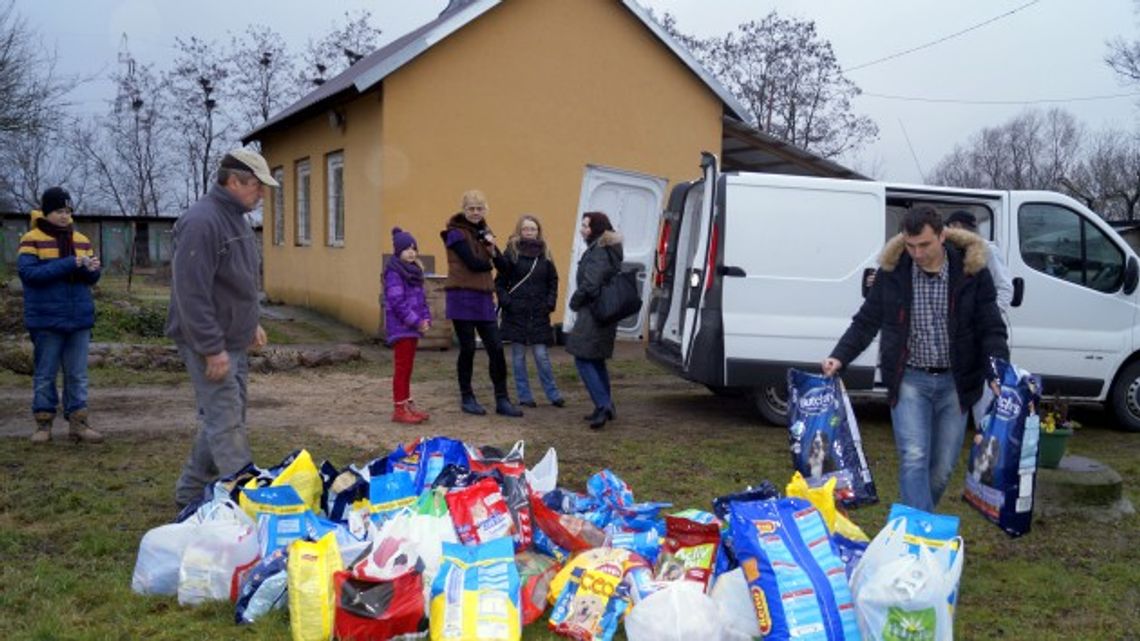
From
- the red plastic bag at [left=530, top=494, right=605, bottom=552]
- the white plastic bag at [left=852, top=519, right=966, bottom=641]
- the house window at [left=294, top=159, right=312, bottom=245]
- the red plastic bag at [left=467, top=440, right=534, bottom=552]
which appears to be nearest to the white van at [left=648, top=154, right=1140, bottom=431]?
the red plastic bag at [left=467, top=440, right=534, bottom=552]

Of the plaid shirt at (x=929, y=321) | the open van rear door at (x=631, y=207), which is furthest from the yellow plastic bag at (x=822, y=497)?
the open van rear door at (x=631, y=207)

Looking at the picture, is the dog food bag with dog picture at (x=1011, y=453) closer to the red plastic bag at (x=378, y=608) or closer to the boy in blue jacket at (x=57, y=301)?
the red plastic bag at (x=378, y=608)

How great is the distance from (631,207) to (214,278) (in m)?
6.51

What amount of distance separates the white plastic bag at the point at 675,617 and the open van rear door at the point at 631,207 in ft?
21.4

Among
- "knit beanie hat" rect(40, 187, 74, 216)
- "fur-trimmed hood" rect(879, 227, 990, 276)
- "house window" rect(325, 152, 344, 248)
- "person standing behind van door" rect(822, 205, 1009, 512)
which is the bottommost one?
"person standing behind van door" rect(822, 205, 1009, 512)

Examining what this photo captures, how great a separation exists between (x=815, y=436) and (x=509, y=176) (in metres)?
9.64

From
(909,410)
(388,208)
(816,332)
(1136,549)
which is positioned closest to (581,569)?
(909,410)

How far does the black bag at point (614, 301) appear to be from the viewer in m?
7.75

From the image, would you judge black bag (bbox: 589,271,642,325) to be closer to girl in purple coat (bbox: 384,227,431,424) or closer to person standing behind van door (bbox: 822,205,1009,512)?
girl in purple coat (bbox: 384,227,431,424)

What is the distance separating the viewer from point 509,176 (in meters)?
13.8

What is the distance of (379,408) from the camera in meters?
8.66

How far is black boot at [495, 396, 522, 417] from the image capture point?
827cm

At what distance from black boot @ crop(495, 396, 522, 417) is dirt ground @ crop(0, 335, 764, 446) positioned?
7cm

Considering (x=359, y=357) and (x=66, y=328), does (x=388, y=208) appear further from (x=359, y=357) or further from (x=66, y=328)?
(x=66, y=328)
